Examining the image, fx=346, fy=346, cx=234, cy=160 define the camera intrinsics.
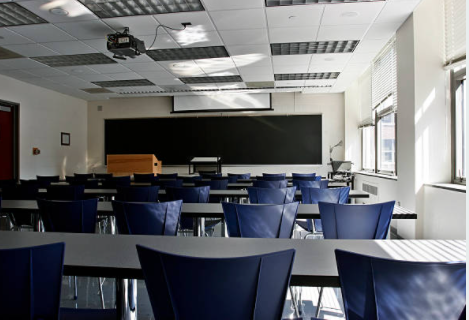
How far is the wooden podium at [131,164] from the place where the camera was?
932 cm

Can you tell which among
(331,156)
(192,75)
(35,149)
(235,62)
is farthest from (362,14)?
(35,149)

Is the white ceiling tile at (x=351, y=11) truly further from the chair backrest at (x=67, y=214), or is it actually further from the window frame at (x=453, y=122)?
the chair backrest at (x=67, y=214)

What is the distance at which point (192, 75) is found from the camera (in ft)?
27.4

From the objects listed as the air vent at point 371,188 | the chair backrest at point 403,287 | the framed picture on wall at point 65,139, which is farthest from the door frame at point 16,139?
the chair backrest at point 403,287

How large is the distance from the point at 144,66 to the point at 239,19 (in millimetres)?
3136

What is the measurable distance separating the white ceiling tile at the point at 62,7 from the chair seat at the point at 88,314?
4362 mm

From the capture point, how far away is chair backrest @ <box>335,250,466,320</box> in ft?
2.86

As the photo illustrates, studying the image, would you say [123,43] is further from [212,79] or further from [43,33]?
[212,79]

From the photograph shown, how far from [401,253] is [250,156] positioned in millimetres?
9811

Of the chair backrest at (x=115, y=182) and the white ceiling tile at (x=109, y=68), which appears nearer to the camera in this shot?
the chair backrest at (x=115, y=182)

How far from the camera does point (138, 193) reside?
3.68 meters

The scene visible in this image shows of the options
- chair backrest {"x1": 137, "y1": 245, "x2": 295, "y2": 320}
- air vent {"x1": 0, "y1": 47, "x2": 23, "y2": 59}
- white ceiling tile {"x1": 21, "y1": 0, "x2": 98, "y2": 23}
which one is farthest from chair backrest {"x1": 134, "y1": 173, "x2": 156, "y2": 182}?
chair backrest {"x1": 137, "y1": 245, "x2": 295, "y2": 320}

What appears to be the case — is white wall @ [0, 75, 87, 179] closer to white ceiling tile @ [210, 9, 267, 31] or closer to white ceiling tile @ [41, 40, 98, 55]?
white ceiling tile @ [41, 40, 98, 55]

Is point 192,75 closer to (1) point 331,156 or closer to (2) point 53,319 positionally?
(1) point 331,156
